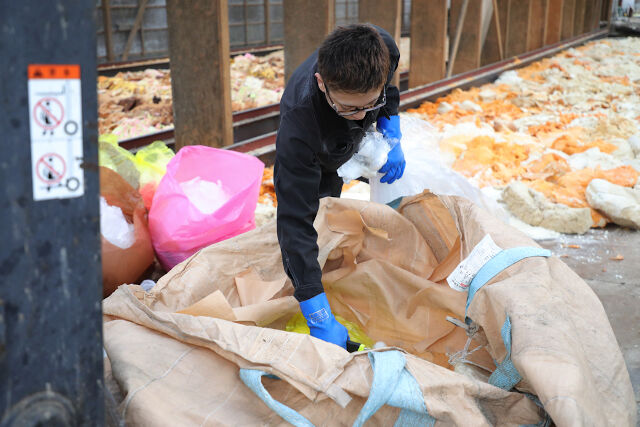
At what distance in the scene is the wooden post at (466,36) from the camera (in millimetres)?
8852

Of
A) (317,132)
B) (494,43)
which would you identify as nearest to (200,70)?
(317,132)

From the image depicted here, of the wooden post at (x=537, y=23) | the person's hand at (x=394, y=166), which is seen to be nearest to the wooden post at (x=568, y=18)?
the wooden post at (x=537, y=23)

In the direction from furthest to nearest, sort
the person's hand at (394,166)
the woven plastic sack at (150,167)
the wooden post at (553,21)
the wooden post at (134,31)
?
1. the wooden post at (553,21)
2. the wooden post at (134,31)
3. the woven plastic sack at (150,167)
4. the person's hand at (394,166)

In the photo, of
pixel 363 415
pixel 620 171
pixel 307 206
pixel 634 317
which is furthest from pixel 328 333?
pixel 620 171

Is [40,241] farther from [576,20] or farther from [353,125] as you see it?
[576,20]

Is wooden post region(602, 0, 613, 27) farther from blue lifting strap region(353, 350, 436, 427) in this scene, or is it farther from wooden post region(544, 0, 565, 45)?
blue lifting strap region(353, 350, 436, 427)

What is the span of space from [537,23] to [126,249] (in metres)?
12.2

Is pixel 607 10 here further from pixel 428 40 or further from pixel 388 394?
pixel 388 394

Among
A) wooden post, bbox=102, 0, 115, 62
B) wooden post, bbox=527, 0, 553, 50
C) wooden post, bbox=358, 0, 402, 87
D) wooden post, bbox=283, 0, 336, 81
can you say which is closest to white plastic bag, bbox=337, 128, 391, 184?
wooden post, bbox=283, 0, 336, 81

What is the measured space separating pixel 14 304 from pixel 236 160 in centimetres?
198

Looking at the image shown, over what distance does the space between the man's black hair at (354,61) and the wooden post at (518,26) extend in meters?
10.8

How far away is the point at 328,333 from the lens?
172 cm

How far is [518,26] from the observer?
11.5 metres

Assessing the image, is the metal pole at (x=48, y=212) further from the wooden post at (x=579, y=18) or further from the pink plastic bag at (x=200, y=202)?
the wooden post at (x=579, y=18)
